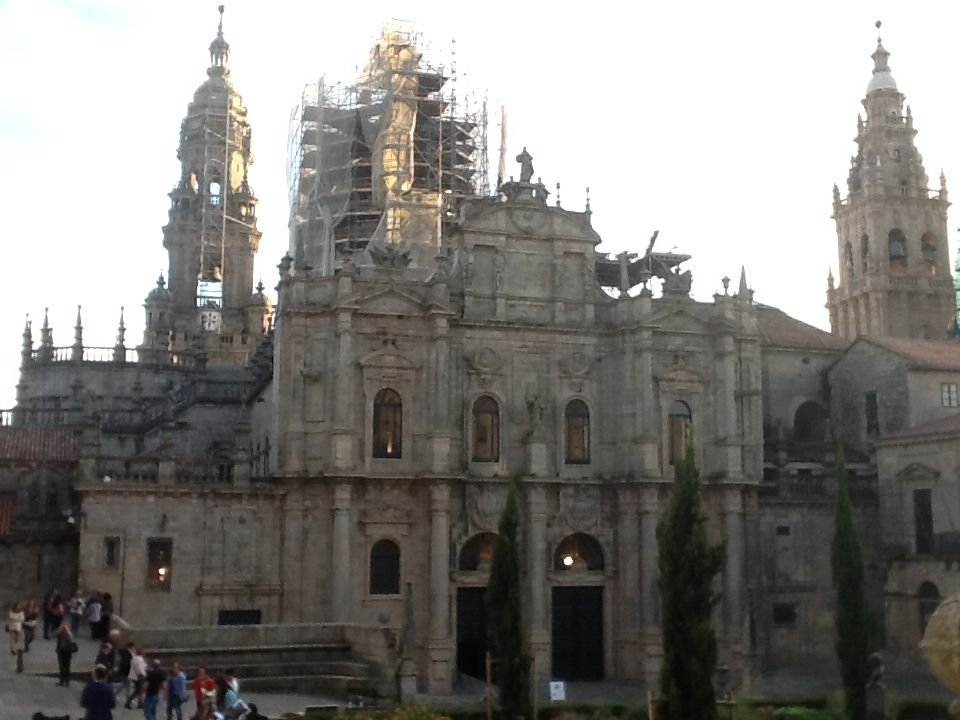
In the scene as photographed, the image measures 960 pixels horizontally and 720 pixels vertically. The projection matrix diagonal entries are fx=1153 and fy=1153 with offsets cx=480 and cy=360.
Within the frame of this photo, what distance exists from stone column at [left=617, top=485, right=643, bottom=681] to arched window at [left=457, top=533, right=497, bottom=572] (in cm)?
464

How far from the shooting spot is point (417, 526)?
3816 centimetres

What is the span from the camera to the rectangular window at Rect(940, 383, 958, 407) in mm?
42969

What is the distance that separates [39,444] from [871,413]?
102ft

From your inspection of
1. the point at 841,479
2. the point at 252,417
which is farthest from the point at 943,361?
the point at 252,417

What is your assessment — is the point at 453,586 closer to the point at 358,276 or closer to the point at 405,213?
the point at 358,276

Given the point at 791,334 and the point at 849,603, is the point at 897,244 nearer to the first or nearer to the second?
the point at 791,334

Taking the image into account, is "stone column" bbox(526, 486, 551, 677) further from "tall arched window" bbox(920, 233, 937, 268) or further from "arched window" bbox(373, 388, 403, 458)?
"tall arched window" bbox(920, 233, 937, 268)

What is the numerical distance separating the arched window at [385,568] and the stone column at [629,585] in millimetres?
7852

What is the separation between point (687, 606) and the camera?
2411 centimetres

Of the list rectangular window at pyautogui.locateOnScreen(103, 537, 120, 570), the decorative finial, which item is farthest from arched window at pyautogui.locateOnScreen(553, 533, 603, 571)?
the decorative finial

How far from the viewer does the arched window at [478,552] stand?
38812 millimetres

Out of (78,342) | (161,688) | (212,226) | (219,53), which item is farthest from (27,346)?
(161,688)

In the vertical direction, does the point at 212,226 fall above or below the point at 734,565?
above

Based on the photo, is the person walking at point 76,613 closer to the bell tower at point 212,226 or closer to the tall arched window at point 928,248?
the bell tower at point 212,226
